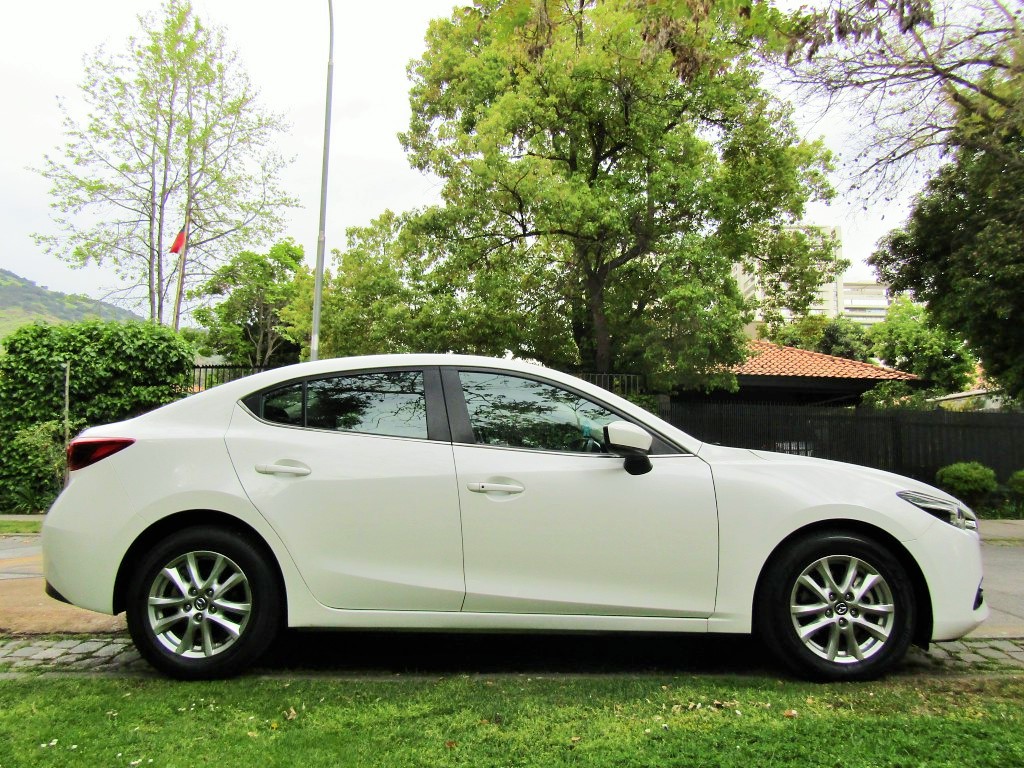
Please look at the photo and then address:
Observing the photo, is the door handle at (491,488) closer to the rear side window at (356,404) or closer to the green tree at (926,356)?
the rear side window at (356,404)

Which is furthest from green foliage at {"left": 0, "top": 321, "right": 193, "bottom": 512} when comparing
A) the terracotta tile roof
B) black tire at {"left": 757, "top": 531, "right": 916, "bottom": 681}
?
the terracotta tile roof

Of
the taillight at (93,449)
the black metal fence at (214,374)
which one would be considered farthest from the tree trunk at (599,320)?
the taillight at (93,449)

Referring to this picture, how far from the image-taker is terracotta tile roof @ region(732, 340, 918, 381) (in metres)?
24.7

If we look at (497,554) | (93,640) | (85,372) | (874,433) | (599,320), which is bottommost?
(93,640)

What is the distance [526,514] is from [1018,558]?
8.11 m

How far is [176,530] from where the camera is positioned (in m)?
3.66

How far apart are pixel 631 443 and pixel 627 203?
15.5 metres

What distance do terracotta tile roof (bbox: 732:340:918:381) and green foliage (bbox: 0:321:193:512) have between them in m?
16.7

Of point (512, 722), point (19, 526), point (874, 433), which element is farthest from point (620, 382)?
point (512, 722)

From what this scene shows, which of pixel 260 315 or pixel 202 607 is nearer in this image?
pixel 202 607

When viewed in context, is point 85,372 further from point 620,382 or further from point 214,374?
point 620,382

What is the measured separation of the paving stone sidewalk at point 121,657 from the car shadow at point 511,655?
37 centimetres

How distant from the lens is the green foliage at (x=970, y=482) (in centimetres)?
1491

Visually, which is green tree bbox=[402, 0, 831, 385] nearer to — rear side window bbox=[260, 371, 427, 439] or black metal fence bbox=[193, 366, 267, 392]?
black metal fence bbox=[193, 366, 267, 392]
